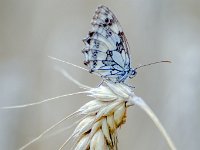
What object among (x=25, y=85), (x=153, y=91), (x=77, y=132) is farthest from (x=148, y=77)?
(x=77, y=132)

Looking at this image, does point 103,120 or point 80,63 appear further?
point 80,63

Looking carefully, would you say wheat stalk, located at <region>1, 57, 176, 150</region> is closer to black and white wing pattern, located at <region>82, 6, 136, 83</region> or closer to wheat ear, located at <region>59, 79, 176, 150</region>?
wheat ear, located at <region>59, 79, 176, 150</region>

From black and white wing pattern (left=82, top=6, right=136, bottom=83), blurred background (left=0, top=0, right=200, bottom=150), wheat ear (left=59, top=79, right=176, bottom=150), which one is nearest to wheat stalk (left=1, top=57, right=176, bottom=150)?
wheat ear (left=59, top=79, right=176, bottom=150)

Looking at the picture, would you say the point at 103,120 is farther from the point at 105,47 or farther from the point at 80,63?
the point at 80,63

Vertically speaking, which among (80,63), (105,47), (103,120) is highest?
(80,63)

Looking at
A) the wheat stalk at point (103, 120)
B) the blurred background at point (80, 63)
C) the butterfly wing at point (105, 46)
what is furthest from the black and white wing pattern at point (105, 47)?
the blurred background at point (80, 63)

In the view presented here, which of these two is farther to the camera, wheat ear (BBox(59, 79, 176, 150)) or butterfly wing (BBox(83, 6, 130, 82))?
butterfly wing (BBox(83, 6, 130, 82))

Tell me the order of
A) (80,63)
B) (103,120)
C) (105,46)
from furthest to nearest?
(80,63)
(105,46)
(103,120)

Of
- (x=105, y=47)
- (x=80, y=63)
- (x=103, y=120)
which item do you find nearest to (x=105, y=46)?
(x=105, y=47)
